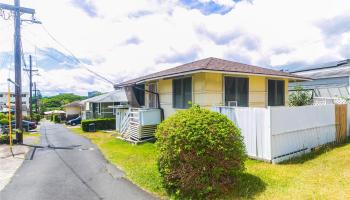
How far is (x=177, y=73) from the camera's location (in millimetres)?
11211

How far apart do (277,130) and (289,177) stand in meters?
1.92

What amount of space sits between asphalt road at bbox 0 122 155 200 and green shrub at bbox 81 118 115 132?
493 inches

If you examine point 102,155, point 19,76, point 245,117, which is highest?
point 19,76

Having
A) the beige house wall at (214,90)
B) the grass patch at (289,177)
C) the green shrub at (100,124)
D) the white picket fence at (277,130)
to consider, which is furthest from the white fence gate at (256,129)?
the green shrub at (100,124)

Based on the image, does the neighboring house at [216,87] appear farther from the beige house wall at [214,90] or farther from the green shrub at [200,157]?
the green shrub at [200,157]

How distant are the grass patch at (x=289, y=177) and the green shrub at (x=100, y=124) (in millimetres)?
14145

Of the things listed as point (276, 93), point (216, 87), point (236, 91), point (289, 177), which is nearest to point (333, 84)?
point (276, 93)

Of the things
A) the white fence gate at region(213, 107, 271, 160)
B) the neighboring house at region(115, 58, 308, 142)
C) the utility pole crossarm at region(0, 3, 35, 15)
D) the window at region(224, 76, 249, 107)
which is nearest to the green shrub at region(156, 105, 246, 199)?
the white fence gate at region(213, 107, 271, 160)

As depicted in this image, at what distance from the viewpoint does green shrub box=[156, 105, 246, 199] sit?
216 inches

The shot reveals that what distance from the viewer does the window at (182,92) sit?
11.9 m

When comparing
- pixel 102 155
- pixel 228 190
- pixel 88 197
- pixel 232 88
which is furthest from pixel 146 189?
pixel 232 88

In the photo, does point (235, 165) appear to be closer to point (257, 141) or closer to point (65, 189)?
point (257, 141)

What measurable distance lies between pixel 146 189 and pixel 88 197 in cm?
143

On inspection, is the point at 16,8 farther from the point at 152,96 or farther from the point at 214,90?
the point at 214,90
